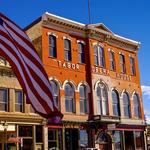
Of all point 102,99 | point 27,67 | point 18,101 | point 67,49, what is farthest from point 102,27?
point 27,67

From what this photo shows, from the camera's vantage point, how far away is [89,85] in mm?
31531

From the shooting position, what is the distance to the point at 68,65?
30.6 meters

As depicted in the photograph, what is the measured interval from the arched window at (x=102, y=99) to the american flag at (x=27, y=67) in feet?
78.4

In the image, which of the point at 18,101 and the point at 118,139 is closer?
the point at 18,101

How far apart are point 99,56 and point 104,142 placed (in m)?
7.93

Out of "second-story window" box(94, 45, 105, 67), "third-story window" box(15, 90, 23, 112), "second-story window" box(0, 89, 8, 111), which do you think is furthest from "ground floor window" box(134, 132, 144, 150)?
"second-story window" box(0, 89, 8, 111)

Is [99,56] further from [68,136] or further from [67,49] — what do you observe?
[68,136]

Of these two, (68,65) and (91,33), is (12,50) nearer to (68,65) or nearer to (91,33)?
(68,65)

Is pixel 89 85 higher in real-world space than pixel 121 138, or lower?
higher

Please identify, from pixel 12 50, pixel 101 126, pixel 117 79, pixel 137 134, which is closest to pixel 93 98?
pixel 101 126

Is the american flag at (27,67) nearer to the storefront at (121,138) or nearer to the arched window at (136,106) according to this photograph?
the storefront at (121,138)

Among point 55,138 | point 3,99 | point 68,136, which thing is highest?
point 3,99

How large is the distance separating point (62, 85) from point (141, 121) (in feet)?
35.7

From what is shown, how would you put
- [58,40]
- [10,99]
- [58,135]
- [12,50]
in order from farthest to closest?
[58,40]
[58,135]
[10,99]
[12,50]
